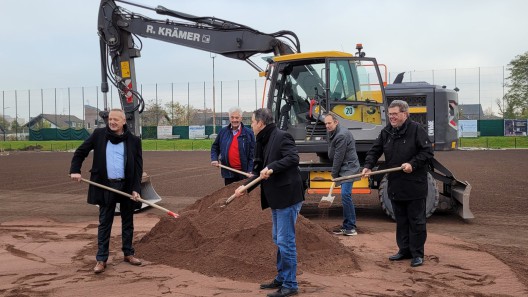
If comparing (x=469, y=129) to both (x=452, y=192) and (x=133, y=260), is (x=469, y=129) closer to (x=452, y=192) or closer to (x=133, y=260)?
(x=452, y=192)

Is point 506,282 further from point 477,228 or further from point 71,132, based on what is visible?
point 71,132

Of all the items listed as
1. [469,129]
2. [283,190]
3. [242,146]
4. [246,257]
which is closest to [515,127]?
[469,129]

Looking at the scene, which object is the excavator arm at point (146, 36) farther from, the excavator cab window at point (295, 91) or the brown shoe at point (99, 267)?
the brown shoe at point (99, 267)

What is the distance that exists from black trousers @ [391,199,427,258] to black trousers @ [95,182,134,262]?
11.0 ft

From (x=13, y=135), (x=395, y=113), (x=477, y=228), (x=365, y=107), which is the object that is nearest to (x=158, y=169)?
(x=365, y=107)

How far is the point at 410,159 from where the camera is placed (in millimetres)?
6691

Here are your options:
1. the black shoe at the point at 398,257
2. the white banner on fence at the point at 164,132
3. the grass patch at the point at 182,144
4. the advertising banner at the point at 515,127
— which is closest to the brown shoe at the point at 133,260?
the black shoe at the point at 398,257

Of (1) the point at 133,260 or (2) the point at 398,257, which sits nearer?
(1) the point at 133,260

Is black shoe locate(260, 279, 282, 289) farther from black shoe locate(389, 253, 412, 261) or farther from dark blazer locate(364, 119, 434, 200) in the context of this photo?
dark blazer locate(364, 119, 434, 200)

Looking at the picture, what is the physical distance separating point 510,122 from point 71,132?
39.8m

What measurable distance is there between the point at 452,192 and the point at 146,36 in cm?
750

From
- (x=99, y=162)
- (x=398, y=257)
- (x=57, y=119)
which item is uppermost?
(x=57, y=119)

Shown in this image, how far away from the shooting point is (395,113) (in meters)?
6.69

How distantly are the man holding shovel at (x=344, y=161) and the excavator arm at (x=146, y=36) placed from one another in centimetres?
414
